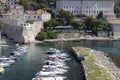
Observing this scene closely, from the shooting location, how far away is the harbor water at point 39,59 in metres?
35.6

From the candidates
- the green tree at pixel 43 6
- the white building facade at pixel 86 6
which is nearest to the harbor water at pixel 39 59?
the white building facade at pixel 86 6

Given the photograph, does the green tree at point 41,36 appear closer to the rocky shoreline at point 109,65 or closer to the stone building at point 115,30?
the stone building at point 115,30

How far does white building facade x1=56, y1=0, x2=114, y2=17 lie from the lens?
71.9m

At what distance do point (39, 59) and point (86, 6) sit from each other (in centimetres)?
3016

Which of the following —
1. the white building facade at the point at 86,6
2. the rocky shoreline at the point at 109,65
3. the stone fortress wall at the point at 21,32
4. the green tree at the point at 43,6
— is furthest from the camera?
the white building facade at the point at 86,6

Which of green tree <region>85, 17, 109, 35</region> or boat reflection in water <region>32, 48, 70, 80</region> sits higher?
boat reflection in water <region>32, 48, 70, 80</region>

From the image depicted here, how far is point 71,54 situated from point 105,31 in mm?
19460

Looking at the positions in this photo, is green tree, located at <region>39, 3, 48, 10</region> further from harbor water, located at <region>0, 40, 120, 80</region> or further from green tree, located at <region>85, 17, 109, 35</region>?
harbor water, located at <region>0, 40, 120, 80</region>

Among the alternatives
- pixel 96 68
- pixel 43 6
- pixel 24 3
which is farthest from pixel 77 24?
pixel 96 68

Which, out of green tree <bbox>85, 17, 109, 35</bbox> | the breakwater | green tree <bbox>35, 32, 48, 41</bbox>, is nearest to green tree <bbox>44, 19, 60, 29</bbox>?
green tree <bbox>35, 32, 48, 41</bbox>

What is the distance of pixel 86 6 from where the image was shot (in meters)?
72.6

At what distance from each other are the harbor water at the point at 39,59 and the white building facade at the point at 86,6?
1146 cm

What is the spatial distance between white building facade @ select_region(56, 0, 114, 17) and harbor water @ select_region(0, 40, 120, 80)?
11463mm

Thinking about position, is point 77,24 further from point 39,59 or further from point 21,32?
point 39,59
